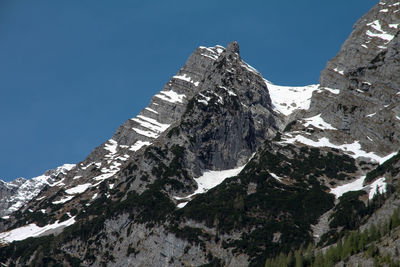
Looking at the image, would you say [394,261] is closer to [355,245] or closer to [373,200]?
[355,245]

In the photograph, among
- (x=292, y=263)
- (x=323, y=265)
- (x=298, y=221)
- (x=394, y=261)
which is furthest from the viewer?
(x=298, y=221)

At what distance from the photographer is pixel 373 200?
605 feet

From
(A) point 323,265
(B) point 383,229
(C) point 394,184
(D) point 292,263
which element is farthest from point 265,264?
(C) point 394,184

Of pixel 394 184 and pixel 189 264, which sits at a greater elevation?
pixel 394 184

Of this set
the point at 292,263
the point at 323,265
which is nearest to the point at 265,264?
the point at 292,263

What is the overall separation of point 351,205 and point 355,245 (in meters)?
49.7

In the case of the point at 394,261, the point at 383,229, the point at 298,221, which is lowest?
the point at 394,261

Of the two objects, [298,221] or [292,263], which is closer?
[292,263]

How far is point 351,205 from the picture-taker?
7589 inches

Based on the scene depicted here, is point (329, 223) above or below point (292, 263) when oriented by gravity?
above

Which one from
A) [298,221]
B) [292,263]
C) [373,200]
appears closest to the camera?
[292,263]

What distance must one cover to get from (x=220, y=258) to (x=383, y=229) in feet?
219

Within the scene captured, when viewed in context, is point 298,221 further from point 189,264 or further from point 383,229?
point 383,229

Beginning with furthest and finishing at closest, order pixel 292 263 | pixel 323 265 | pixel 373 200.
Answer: pixel 373 200
pixel 292 263
pixel 323 265
